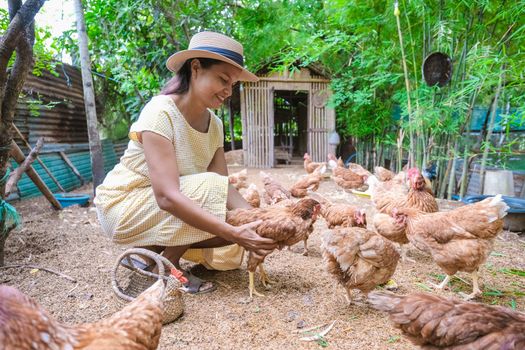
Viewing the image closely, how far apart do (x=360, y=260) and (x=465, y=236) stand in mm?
957

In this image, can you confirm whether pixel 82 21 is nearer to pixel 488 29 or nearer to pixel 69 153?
pixel 69 153

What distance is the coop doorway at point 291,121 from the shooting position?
1450 centimetres

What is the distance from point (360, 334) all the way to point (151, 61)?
26.0 feet

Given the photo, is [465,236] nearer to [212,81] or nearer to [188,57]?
[212,81]

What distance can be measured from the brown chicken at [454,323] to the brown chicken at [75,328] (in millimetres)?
1169

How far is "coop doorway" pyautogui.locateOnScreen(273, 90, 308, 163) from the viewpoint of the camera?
14.5 meters

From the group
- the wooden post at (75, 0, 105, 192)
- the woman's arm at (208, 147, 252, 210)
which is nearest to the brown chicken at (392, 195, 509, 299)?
the woman's arm at (208, 147, 252, 210)

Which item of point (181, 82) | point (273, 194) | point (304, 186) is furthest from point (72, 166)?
point (181, 82)

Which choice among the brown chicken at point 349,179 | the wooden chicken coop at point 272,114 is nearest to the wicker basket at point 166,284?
the brown chicken at point 349,179

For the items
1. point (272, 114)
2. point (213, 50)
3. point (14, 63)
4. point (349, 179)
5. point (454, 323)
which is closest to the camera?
point (454, 323)

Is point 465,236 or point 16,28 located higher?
point 16,28

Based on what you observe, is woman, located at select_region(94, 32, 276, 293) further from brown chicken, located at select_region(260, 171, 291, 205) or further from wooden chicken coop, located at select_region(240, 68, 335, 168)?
wooden chicken coop, located at select_region(240, 68, 335, 168)

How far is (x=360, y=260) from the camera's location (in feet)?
7.91

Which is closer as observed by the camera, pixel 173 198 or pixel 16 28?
pixel 173 198
